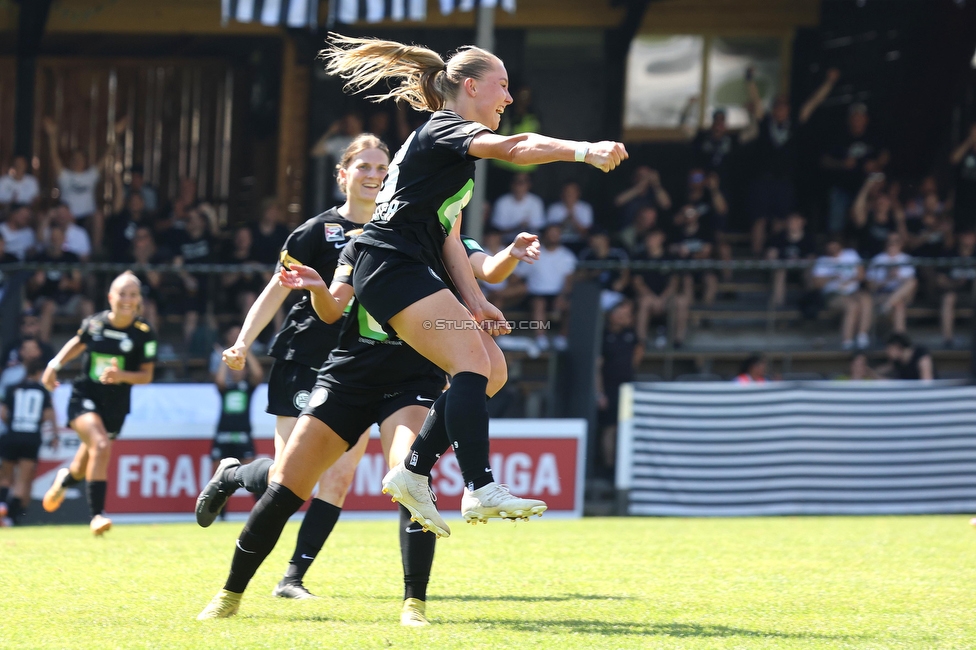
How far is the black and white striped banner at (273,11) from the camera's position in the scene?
11.8 metres

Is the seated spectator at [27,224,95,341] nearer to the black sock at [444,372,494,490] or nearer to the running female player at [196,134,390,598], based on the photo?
the running female player at [196,134,390,598]

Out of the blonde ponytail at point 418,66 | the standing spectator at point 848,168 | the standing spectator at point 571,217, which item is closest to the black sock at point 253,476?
the blonde ponytail at point 418,66

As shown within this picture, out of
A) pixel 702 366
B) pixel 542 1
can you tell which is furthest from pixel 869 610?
pixel 542 1

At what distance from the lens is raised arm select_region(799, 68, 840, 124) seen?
1542 centimetres

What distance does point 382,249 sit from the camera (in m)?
4.11

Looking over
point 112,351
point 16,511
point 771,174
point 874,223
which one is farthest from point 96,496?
point 874,223

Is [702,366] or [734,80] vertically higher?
[734,80]

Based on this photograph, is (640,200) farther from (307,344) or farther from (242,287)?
(307,344)

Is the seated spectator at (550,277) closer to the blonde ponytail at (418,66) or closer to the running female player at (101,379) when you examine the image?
the running female player at (101,379)

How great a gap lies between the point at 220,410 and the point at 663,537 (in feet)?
13.8

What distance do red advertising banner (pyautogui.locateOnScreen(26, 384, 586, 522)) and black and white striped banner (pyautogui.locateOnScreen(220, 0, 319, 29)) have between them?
387cm

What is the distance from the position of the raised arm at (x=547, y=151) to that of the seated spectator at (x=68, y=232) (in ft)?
33.6

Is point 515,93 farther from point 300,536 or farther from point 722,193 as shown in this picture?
point 300,536

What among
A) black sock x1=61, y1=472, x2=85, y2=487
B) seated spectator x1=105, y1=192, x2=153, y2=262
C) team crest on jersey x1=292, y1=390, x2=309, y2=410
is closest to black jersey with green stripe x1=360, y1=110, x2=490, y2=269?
team crest on jersey x1=292, y1=390, x2=309, y2=410
